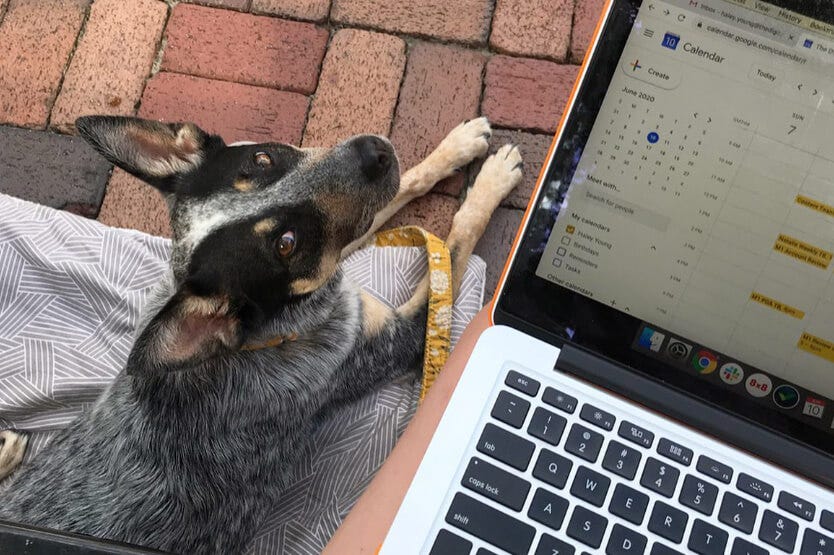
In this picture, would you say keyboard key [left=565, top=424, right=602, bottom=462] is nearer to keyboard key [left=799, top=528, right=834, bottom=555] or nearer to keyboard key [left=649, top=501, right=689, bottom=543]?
keyboard key [left=649, top=501, right=689, bottom=543]

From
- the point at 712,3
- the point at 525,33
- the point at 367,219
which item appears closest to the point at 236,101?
the point at 367,219

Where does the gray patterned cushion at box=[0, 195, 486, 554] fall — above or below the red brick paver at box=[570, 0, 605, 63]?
below

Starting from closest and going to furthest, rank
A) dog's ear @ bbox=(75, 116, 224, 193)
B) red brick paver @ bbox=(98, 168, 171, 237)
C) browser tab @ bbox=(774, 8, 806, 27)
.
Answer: browser tab @ bbox=(774, 8, 806, 27), dog's ear @ bbox=(75, 116, 224, 193), red brick paver @ bbox=(98, 168, 171, 237)

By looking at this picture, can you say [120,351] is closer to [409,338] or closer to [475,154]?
[409,338]

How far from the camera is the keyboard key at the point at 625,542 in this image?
3.73 ft

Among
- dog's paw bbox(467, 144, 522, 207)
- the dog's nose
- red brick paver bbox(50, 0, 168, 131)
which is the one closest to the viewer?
the dog's nose

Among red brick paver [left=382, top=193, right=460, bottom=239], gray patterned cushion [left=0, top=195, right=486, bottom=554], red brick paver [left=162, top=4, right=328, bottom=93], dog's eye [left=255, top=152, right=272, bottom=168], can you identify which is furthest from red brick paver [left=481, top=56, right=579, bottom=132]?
dog's eye [left=255, top=152, right=272, bottom=168]

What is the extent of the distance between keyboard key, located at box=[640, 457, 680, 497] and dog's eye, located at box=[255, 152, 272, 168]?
50.9 inches

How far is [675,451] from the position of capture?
3.91ft

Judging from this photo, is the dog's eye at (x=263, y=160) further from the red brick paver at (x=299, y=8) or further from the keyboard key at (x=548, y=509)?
the keyboard key at (x=548, y=509)

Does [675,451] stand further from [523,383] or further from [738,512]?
[523,383]

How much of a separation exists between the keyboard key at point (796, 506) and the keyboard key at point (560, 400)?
38cm

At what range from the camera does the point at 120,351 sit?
229 cm

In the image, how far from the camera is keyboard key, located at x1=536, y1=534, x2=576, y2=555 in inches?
44.7
